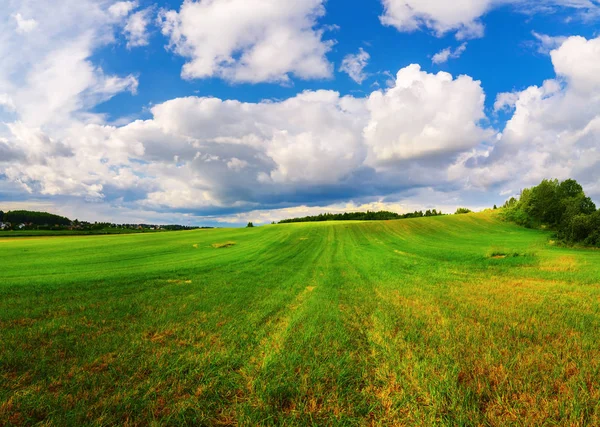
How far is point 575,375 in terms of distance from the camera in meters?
5.01

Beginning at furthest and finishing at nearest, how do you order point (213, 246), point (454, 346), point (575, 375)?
point (213, 246) < point (454, 346) < point (575, 375)

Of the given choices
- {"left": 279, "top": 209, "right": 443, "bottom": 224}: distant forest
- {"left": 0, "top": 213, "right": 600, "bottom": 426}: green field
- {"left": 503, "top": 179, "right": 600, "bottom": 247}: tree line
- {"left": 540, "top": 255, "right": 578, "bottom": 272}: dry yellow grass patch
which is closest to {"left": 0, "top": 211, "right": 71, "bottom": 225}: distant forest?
{"left": 279, "top": 209, "right": 443, "bottom": 224}: distant forest

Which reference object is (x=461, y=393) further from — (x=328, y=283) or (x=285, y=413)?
(x=328, y=283)

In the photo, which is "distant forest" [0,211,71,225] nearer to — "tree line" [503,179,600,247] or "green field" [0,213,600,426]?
"green field" [0,213,600,426]

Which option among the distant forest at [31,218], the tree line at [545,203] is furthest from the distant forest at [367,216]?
the distant forest at [31,218]

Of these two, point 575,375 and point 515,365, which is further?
point 515,365

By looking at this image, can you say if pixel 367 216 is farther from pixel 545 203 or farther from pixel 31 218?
pixel 31 218

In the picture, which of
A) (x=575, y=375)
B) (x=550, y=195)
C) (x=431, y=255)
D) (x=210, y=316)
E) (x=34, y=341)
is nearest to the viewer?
(x=575, y=375)

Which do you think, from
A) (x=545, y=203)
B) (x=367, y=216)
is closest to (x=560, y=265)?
(x=545, y=203)

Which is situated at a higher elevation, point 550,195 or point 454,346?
point 550,195

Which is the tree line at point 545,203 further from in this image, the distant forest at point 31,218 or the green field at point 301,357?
the distant forest at point 31,218

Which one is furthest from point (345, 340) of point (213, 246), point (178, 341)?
point (213, 246)

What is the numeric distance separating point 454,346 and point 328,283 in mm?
9404

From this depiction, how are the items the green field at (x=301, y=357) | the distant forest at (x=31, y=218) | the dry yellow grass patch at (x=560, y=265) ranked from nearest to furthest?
the green field at (x=301, y=357), the dry yellow grass patch at (x=560, y=265), the distant forest at (x=31, y=218)
